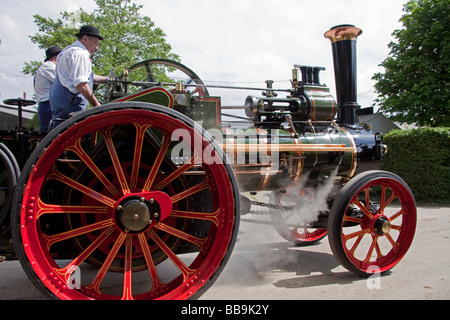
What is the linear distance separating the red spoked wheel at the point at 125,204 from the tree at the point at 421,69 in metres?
12.2

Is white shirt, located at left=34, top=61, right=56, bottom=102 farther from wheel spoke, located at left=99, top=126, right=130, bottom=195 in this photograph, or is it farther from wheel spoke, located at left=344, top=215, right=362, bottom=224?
wheel spoke, located at left=344, top=215, right=362, bottom=224

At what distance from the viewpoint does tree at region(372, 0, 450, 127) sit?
39.8 ft

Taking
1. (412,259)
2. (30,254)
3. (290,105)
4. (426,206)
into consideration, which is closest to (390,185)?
(412,259)

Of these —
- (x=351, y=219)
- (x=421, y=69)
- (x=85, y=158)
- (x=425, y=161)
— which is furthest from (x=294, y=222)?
(x=421, y=69)

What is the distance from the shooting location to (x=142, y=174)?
2619 mm

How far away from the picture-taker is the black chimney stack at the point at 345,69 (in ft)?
12.4

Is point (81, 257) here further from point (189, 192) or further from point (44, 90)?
point (44, 90)

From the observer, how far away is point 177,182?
263 centimetres

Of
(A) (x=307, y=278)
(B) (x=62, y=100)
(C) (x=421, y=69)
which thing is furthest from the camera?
(C) (x=421, y=69)

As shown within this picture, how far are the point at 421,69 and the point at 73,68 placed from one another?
44.5 feet

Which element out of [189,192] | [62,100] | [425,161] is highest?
[62,100]

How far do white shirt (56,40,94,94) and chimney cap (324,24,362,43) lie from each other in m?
2.65
